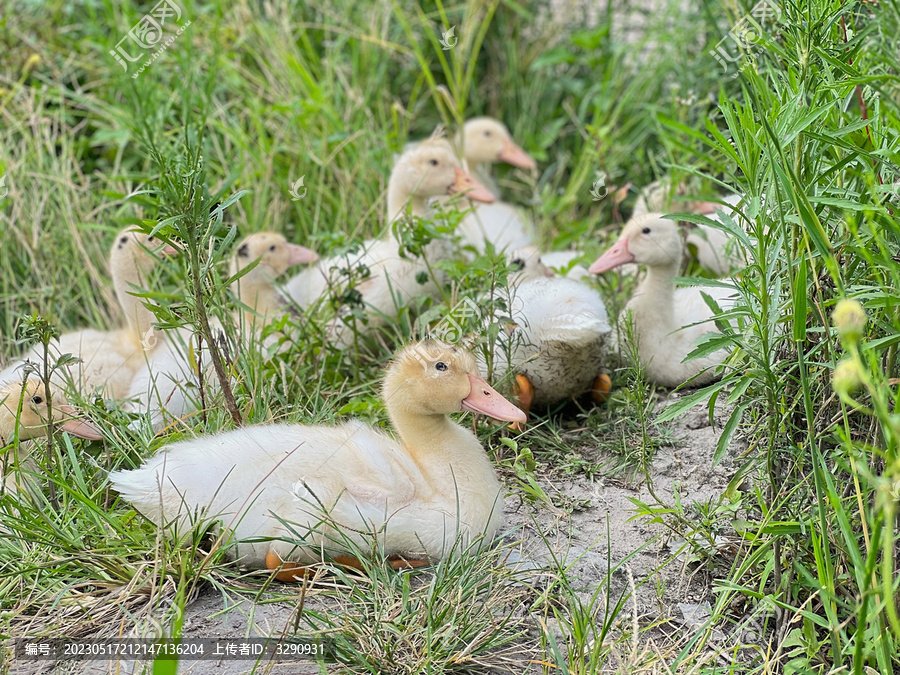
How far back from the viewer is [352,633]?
2.54m

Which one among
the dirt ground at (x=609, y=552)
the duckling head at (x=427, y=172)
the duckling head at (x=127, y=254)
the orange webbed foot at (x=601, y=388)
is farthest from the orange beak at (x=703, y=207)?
the duckling head at (x=127, y=254)

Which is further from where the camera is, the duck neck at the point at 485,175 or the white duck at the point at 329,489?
the duck neck at the point at 485,175

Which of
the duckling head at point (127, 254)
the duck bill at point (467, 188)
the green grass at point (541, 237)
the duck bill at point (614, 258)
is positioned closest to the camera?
the green grass at point (541, 237)

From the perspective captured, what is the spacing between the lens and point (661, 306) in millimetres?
3936

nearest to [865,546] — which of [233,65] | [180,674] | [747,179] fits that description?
[747,179]

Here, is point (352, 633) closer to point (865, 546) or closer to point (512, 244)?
point (865, 546)

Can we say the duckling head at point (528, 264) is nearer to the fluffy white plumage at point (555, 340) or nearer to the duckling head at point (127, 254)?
the fluffy white plumage at point (555, 340)

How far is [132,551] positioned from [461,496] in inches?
38.6
